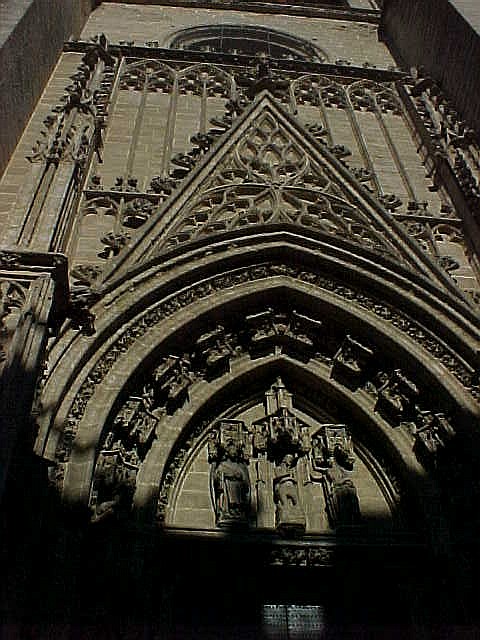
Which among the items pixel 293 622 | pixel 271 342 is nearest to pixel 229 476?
pixel 293 622

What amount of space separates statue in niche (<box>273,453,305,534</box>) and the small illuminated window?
2.08 ft

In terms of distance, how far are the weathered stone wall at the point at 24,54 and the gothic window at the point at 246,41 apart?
3844 mm

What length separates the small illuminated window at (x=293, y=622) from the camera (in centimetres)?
574

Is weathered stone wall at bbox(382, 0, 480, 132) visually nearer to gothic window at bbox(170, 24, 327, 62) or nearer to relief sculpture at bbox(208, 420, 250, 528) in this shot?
gothic window at bbox(170, 24, 327, 62)

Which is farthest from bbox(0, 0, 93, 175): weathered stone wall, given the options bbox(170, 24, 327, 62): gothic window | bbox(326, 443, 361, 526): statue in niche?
bbox(326, 443, 361, 526): statue in niche

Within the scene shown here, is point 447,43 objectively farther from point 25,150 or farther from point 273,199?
point 25,150

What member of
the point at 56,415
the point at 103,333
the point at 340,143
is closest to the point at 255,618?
the point at 56,415

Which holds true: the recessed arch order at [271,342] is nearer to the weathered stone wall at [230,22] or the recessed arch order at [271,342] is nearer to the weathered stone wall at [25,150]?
the weathered stone wall at [25,150]

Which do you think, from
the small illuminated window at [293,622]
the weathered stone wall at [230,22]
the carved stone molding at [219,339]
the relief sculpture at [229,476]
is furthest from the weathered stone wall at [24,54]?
the small illuminated window at [293,622]

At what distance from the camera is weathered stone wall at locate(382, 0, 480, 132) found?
11.6m

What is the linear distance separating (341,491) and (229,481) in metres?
1.05

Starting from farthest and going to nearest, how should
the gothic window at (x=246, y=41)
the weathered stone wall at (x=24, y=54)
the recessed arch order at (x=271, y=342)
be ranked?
the gothic window at (x=246, y=41) < the weathered stone wall at (x=24, y=54) < the recessed arch order at (x=271, y=342)

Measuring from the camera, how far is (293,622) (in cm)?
587

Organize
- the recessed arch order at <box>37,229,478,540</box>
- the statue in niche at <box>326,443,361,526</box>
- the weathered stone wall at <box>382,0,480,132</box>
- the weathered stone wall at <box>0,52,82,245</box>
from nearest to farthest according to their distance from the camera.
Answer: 1. the recessed arch order at <box>37,229,478,540</box>
2. the statue in niche at <box>326,443,361,526</box>
3. the weathered stone wall at <box>0,52,82,245</box>
4. the weathered stone wall at <box>382,0,480,132</box>
